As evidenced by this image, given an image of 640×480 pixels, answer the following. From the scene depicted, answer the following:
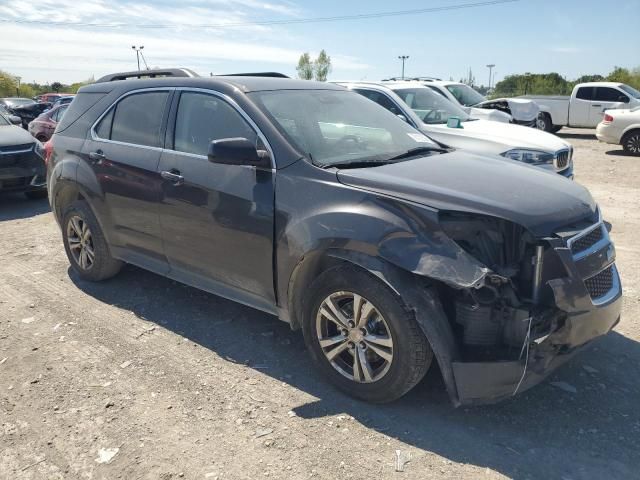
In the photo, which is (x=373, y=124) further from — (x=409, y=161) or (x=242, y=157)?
(x=242, y=157)

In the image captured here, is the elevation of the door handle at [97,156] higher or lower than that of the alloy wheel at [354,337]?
higher

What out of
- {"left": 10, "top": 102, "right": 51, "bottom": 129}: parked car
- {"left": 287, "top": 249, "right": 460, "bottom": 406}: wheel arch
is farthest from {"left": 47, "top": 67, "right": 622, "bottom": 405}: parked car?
{"left": 10, "top": 102, "right": 51, "bottom": 129}: parked car

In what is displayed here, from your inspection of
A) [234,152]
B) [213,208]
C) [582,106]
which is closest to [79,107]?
[213,208]

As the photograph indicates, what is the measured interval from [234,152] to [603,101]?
18.1 meters

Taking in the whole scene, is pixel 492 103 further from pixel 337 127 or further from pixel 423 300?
pixel 423 300

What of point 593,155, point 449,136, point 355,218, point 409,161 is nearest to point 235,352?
point 355,218

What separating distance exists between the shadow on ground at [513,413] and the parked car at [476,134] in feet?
11.8

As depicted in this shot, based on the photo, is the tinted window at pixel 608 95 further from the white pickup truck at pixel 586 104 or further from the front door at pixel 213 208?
the front door at pixel 213 208

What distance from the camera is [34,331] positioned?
4.26 metres

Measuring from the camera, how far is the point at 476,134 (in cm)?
760

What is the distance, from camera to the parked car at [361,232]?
2.80 meters

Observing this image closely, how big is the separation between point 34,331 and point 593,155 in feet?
45.7

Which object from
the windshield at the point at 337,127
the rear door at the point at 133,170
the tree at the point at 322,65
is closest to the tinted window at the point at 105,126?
the rear door at the point at 133,170

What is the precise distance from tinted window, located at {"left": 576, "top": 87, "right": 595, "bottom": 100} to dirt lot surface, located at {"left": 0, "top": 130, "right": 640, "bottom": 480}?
15919 mm
